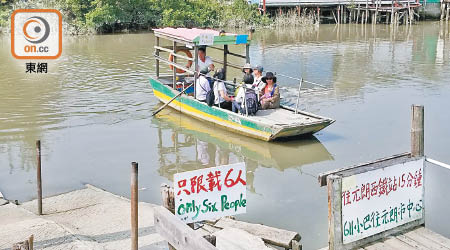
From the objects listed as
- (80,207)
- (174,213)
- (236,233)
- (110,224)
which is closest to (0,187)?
(80,207)

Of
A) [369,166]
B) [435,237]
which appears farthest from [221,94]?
[435,237]

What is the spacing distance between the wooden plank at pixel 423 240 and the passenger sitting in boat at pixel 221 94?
23.4ft

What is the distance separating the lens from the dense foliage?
3331 centimetres

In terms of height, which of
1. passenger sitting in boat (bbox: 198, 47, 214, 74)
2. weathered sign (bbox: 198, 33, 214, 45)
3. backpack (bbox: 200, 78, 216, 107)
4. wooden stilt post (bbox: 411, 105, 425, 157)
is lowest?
backpack (bbox: 200, 78, 216, 107)

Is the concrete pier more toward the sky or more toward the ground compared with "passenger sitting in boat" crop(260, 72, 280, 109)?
more toward the ground

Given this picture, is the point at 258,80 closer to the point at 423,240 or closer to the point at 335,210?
the point at 423,240

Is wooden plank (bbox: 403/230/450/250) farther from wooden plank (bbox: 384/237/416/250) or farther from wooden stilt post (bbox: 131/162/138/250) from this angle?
wooden stilt post (bbox: 131/162/138/250)

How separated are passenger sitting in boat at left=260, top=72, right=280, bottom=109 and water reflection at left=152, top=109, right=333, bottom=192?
86 centimetres

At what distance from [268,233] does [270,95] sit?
594cm

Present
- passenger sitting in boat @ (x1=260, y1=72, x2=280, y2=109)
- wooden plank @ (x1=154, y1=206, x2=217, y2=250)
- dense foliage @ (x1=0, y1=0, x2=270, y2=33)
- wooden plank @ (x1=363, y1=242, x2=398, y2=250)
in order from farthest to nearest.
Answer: dense foliage @ (x1=0, y1=0, x2=270, y2=33), passenger sitting in boat @ (x1=260, y1=72, x2=280, y2=109), wooden plank @ (x1=363, y1=242, x2=398, y2=250), wooden plank @ (x1=154, y1=206, x2=217, y2=250)

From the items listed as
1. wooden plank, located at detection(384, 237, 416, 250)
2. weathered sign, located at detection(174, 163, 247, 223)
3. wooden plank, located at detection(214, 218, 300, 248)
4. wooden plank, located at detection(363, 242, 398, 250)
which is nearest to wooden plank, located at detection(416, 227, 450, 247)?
wooden plank, located at detection(384, 237, 416, 250)

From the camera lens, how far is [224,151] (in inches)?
482

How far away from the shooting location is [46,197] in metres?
9.24

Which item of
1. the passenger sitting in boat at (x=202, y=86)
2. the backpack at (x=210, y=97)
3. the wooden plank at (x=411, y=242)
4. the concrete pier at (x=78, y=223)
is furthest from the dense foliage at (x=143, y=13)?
the wooden plank at (x=411, y=242)
